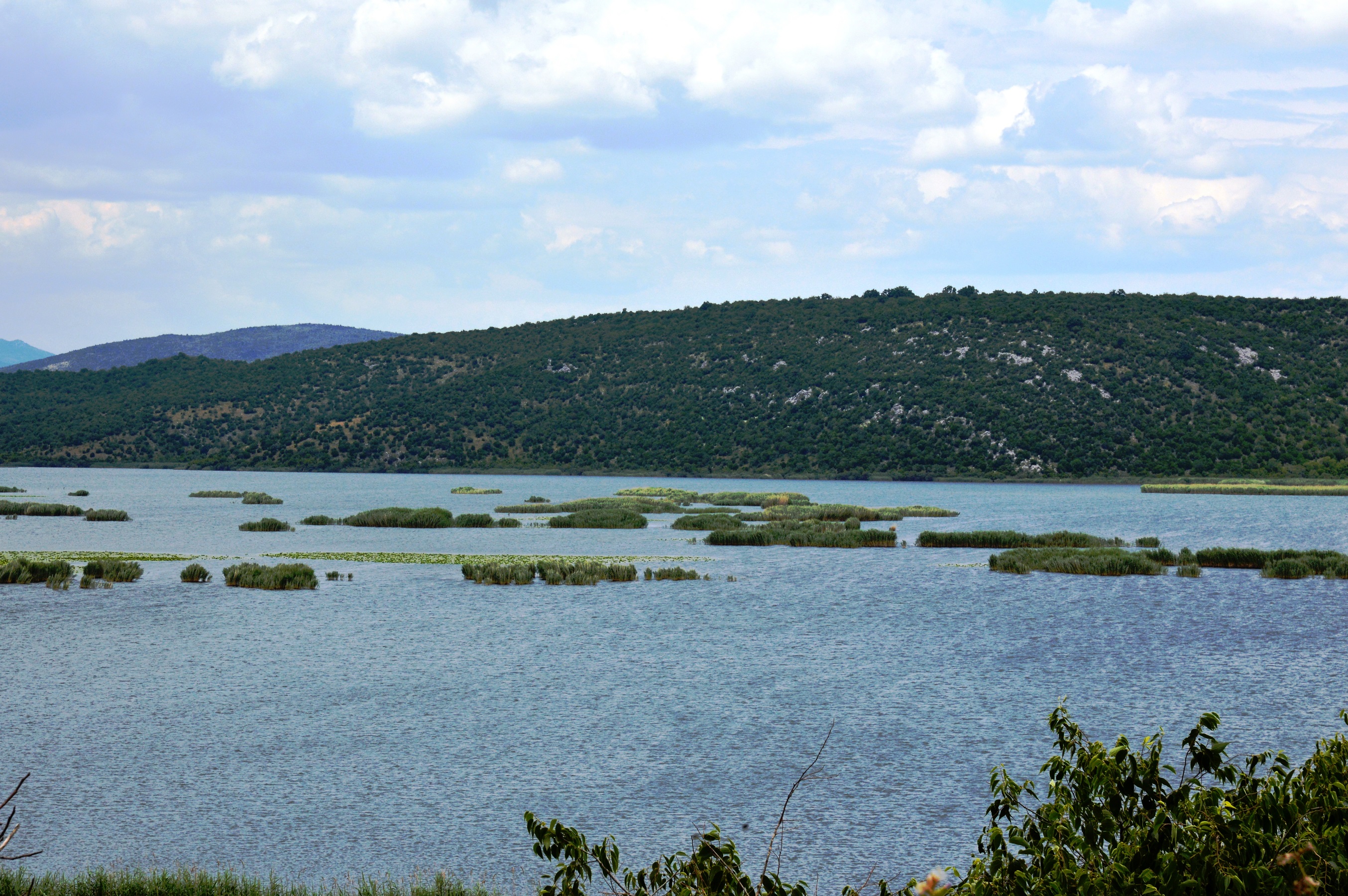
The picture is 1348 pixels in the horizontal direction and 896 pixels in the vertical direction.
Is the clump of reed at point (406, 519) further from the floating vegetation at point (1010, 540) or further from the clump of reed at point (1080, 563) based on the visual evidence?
the clump of reed at point (1080, 563)

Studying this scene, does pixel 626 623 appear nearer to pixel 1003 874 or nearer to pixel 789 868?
pixel 789 868

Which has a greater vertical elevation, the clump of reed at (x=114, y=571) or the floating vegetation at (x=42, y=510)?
the floating vegetation at (x=42, y=510)

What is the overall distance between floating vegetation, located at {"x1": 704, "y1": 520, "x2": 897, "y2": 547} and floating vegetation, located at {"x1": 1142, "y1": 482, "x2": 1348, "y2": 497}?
52.3 metres

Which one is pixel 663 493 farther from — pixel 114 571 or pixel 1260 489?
pixel 114 571

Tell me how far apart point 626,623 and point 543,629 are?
7.81ft

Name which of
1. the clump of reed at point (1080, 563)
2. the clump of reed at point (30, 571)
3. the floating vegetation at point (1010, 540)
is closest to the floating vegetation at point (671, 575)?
the clump of reed at point (1080, 563)

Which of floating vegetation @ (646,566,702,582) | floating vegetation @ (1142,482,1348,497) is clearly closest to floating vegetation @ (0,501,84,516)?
floating vegetation @ (646,566,702,582)

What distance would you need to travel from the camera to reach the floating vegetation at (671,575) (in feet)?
134

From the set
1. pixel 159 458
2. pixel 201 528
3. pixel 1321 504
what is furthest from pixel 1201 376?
pixel 159 458

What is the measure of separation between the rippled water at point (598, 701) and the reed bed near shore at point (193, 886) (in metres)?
0.83

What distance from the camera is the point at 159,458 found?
15562 centimetres

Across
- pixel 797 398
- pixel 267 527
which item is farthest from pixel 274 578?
pixel 797 398

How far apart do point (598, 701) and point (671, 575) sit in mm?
19140

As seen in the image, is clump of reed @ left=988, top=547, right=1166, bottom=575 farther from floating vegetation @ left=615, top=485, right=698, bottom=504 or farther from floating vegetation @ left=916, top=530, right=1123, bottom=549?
floating vegetation @ left=615, top=485, right=698, bottom=504
